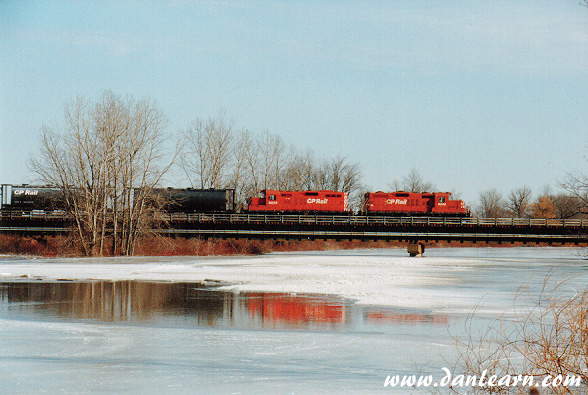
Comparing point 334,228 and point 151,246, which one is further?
point 334,228

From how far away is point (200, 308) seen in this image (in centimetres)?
1509

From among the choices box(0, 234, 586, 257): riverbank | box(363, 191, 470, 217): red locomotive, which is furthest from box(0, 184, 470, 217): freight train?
box(0, 234, 586, 257): riverbank

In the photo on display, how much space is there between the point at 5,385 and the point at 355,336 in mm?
5870

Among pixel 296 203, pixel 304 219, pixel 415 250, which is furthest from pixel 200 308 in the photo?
pixel 296 203

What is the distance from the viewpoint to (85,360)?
28.8 ft

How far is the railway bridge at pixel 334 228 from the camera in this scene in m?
50.7

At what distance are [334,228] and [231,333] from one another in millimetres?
40364

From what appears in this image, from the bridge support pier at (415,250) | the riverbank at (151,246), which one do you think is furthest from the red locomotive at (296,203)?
the bridge support pier at (415,250)

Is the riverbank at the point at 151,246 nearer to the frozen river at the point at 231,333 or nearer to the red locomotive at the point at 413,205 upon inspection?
the red locomotive at the point at 413,205

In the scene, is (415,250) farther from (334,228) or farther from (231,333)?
(231,333)

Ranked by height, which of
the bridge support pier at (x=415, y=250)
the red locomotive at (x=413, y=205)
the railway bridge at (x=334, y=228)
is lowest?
the bridge support pier at (x=415, y=250)

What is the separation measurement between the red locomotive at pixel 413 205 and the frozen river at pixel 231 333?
3335 centimetres

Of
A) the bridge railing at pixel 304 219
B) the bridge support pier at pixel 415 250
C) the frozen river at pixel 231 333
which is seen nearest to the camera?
the frozen river at pixel 231 333

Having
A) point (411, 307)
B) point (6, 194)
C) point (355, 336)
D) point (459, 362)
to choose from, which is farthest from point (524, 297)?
point (6, 194)
